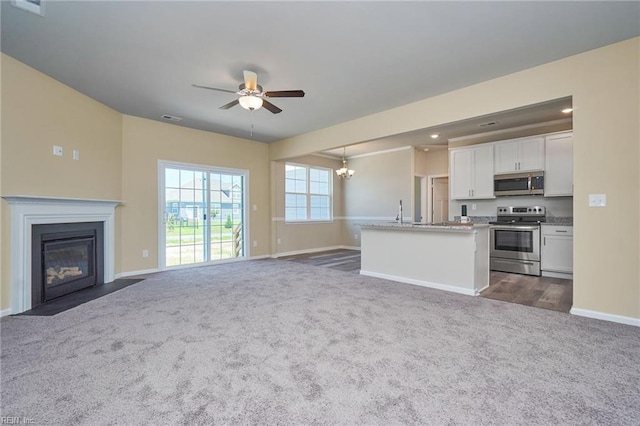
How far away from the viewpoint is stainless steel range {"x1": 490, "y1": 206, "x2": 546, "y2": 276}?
5.11m

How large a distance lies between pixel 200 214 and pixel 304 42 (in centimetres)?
412

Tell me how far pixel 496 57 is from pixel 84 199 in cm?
535

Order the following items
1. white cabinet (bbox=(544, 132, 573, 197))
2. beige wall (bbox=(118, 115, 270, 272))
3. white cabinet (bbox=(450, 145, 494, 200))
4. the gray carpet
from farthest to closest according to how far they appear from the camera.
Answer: white cabinet (bbox=(450, 145, 494, 200)) → beige wall (bbox=(118, 115, 270, 272)) → white cabinet (bbox=(544, 132, 573, 197)) → the gray carpet

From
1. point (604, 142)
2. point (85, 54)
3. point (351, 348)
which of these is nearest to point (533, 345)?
point (351, 348)

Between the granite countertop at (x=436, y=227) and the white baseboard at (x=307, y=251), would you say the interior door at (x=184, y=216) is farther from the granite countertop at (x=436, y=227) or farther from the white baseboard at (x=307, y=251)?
the granite countertop at (x=436, y=227)

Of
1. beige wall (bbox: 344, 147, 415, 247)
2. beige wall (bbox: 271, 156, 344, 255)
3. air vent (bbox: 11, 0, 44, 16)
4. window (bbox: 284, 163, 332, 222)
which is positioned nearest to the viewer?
air vent (bbox: 11, 0, 44, 16)

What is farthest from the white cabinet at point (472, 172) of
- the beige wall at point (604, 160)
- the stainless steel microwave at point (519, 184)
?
the beige wall at point (604, 160)

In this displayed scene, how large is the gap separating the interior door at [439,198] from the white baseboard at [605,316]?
5.13 m

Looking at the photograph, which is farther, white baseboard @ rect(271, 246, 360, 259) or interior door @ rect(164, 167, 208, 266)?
white baseboard @ rect(271, 246, 360, 259)

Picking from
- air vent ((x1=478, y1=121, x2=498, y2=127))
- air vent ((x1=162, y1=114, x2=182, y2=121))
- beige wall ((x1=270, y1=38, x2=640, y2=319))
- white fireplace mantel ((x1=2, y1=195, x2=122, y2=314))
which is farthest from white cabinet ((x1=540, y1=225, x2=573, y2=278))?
white fireplace mantel ((x1=2, y1=195, x2=122, y2=314))

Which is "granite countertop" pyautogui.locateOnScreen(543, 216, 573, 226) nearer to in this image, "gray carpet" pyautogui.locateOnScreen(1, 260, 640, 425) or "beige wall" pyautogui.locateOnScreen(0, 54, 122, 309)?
"gray carpet" pyautogui.locateOnScreen(1, 260, 640, 425)

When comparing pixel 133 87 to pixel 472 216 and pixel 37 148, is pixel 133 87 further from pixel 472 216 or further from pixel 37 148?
pixel 472 216

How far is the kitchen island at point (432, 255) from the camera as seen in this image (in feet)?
12.9

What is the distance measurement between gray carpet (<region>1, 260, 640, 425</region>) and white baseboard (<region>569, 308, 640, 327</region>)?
0.36 feet
